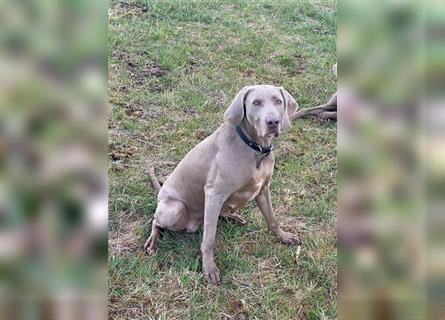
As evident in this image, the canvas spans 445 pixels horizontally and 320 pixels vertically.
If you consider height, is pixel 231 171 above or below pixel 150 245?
above

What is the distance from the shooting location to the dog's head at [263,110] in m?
3.03

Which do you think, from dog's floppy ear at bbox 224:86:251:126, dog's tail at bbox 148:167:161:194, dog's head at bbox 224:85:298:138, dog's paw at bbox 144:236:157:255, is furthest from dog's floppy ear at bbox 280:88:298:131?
dog's tail at bbox 148:167:161:194

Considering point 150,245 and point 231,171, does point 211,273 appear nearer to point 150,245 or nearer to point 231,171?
point 150,245

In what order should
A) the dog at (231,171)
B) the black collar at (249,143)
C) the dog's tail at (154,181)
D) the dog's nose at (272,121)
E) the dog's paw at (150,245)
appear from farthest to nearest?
1. the dog's tail at (154,181)
2. the dog's paw at (150,245)
3. the black collar at (249,143)
4. the dog at (231,171)
5. the dog's nose at (272,121)

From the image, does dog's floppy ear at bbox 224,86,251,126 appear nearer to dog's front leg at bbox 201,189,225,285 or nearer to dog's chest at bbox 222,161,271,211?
dog's chest at bbox 222,161,271,211

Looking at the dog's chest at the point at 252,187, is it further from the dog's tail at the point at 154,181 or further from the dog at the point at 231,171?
the dog's tail at the point at 154,181

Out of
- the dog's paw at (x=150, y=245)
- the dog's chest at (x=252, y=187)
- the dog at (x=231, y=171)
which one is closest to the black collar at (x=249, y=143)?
the dog at (x=231, y=171)

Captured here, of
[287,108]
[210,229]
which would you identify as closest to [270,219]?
[210,229]

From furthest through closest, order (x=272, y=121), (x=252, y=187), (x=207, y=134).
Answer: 1. (x=207, y=134)
2. (x=252, y=187)
3. (x=272, y=121)

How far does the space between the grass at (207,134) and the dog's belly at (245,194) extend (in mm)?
339

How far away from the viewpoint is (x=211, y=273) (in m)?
3.28

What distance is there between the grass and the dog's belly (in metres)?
0.34

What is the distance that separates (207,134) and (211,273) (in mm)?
2027

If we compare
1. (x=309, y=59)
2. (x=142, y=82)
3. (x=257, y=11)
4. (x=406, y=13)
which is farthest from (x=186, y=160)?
(x=257, y=11)
